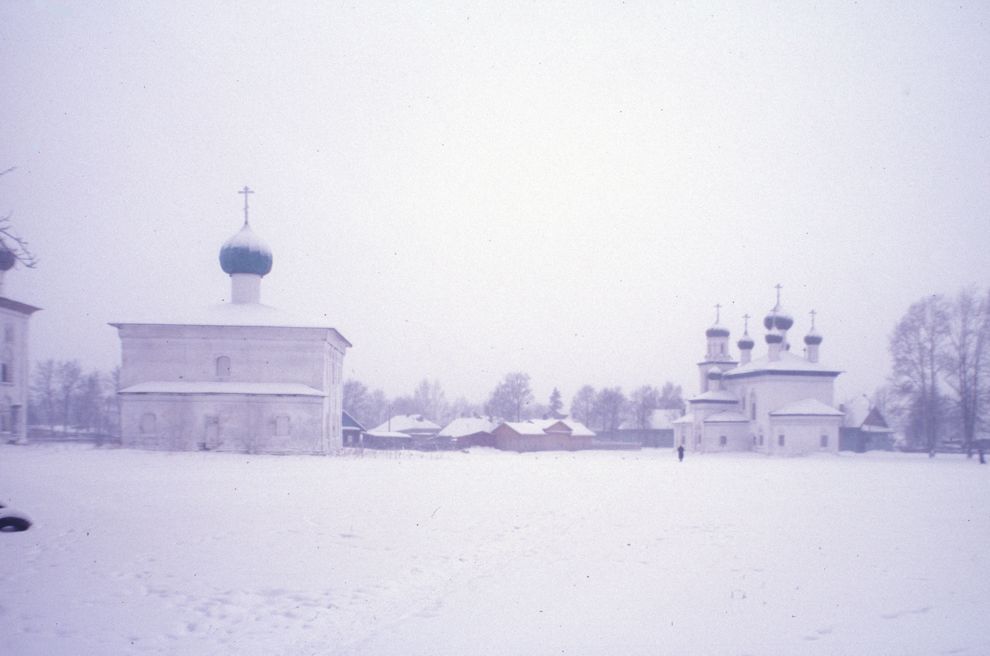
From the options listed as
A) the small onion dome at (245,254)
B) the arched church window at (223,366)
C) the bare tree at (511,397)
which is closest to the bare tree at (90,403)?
the arched church window at (223,366)

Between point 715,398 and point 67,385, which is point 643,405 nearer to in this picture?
point 715,398

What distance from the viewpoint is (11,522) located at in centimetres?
946

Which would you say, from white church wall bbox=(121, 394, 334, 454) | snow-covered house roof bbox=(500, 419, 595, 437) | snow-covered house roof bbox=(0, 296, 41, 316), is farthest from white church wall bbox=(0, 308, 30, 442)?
snow-covered house roof bbox=(500, 419, 595, 437)

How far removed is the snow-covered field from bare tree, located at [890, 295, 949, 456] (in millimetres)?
23638

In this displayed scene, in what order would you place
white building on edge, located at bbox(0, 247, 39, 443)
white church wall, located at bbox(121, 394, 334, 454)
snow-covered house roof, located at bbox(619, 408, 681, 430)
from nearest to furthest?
1. white building on edge, located at bbox(0, 247, 39, 443)
2. white church wall, located at bbox(121, 394, 334, 454)
3. snow-covered house roof, located at bbox(619, 408, 681, 430)

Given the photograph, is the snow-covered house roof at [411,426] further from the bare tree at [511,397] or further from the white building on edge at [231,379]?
the white building on edge at [231,379]

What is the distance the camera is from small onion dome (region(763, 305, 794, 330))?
49.4 meters

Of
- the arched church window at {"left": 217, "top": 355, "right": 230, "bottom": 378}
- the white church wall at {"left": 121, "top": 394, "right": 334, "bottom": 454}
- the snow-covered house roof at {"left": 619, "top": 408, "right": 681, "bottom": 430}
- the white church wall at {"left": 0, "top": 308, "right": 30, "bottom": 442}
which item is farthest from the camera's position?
the snow-covered house roof at {"left": 619, "top": 408, "right": 681, "bottom": 430}

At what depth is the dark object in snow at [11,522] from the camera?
942cm

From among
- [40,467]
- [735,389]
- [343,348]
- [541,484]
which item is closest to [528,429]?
[735,389]

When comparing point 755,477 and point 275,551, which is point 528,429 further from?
point 275,551

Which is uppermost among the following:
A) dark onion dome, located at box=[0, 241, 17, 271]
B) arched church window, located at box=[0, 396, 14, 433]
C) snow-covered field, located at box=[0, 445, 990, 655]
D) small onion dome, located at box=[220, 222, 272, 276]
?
small onion dome, located at box=[220, 222, 272, 276]

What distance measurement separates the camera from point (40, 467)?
1770 cm

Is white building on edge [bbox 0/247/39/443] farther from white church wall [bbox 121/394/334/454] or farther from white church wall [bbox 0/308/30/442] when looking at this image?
white church wall [bbox 121/394/334/454]
